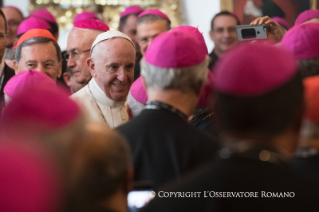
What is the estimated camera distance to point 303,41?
3.71m

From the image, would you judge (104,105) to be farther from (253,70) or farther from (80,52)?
(253,70)

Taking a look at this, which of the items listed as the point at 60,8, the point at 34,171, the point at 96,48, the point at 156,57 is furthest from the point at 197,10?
the point at 34,171

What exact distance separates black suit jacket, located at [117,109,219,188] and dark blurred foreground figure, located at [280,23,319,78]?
2.42 feet

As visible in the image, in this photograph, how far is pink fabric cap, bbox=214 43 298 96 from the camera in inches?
84.1

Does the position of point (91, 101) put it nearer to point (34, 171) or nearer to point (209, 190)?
point (209, 190)

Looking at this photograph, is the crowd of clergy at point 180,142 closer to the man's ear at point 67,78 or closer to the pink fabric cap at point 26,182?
the pink fabric cap at point 26,182

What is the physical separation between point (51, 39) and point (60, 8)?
3634 mm

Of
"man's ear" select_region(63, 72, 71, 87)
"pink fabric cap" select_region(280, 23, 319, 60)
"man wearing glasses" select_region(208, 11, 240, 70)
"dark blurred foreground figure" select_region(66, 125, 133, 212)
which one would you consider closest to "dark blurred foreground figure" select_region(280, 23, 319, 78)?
"pink fabric cap" select_region(280, 23, 319, 60)

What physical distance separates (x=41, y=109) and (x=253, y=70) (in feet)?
2.02

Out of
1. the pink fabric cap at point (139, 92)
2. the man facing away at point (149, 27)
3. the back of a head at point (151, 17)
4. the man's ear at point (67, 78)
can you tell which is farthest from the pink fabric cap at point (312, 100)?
the back of a head at point (151, 17)

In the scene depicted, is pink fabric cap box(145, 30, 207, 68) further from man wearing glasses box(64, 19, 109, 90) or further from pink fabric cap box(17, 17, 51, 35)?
pink fabric cap box(17, 17, 51, 35)

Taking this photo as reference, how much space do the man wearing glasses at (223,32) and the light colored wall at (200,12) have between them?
170 cm

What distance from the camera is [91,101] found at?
4781 millimetres

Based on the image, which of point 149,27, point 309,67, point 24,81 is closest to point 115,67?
point 24,81
